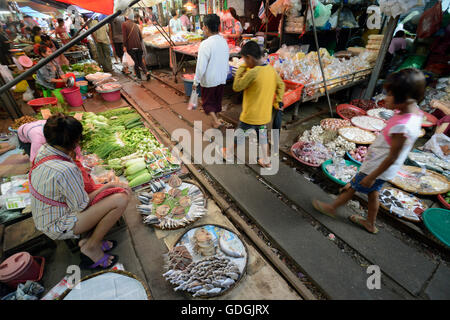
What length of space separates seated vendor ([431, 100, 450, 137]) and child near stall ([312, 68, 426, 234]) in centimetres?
340

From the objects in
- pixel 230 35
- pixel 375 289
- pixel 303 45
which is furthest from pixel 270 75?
pixel 230 35

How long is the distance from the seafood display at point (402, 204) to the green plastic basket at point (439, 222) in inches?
3.6

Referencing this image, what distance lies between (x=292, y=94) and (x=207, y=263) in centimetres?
403

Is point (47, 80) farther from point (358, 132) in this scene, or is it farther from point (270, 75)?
point (358, 132)

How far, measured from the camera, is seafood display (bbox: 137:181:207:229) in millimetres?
2906

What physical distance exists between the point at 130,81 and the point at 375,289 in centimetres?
1009

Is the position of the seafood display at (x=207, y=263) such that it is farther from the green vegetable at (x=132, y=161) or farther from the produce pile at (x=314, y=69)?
the produce pile at (x=314, y=69)

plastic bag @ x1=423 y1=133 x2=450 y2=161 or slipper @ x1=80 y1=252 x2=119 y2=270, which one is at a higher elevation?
plastic bag @ x1=423 y1=133 x2=450 y2=161

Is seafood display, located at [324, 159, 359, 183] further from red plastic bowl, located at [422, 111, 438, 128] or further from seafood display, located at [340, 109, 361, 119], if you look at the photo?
red plastic bowl, located at [422, 111, 438, 128]

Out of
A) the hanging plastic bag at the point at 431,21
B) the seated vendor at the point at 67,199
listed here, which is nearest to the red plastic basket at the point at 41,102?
the seated vendor at the point at 67,199

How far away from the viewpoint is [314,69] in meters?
5.39

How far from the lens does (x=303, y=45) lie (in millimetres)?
7105

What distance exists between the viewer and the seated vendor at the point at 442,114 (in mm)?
4250

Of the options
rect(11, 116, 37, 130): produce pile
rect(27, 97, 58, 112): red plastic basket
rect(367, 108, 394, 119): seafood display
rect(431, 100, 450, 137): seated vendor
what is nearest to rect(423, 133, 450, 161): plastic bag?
rect(431, 100, 450, 137): seated vendor
